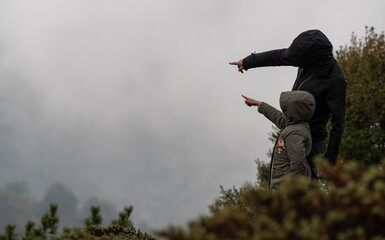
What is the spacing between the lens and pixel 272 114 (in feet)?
17.8

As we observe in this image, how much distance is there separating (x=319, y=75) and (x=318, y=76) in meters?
0.03

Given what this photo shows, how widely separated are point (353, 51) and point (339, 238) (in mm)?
23065

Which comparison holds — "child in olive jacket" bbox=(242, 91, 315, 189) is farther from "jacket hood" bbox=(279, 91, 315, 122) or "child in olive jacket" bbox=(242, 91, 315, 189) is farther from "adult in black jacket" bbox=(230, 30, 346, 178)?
"adult in black jacket" bbox=(230, 30, 346, 178)

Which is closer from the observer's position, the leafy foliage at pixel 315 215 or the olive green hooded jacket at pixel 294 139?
the leafy foliage at pixel 315 215

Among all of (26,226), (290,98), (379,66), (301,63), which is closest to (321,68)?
(301,63)

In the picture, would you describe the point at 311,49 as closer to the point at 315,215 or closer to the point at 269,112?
the point at 269,112

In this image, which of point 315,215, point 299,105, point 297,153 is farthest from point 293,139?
point 315,215

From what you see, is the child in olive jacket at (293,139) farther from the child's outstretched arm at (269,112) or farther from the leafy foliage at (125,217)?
the leafy foliage at (125,217)

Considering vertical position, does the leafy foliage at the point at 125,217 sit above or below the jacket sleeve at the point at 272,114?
below

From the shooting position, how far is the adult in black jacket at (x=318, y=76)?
4.91 metres

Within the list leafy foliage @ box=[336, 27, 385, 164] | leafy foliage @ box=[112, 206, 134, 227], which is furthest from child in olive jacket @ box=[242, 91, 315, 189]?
leafy foliage @ box=[336, 27, 385, 164]

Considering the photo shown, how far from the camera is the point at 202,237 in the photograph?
2.05 m

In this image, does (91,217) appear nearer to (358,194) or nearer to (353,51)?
(358,194)

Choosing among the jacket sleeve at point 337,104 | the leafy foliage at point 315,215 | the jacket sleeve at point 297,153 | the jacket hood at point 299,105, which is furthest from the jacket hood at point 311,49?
the leafy foliage at point 315,215
